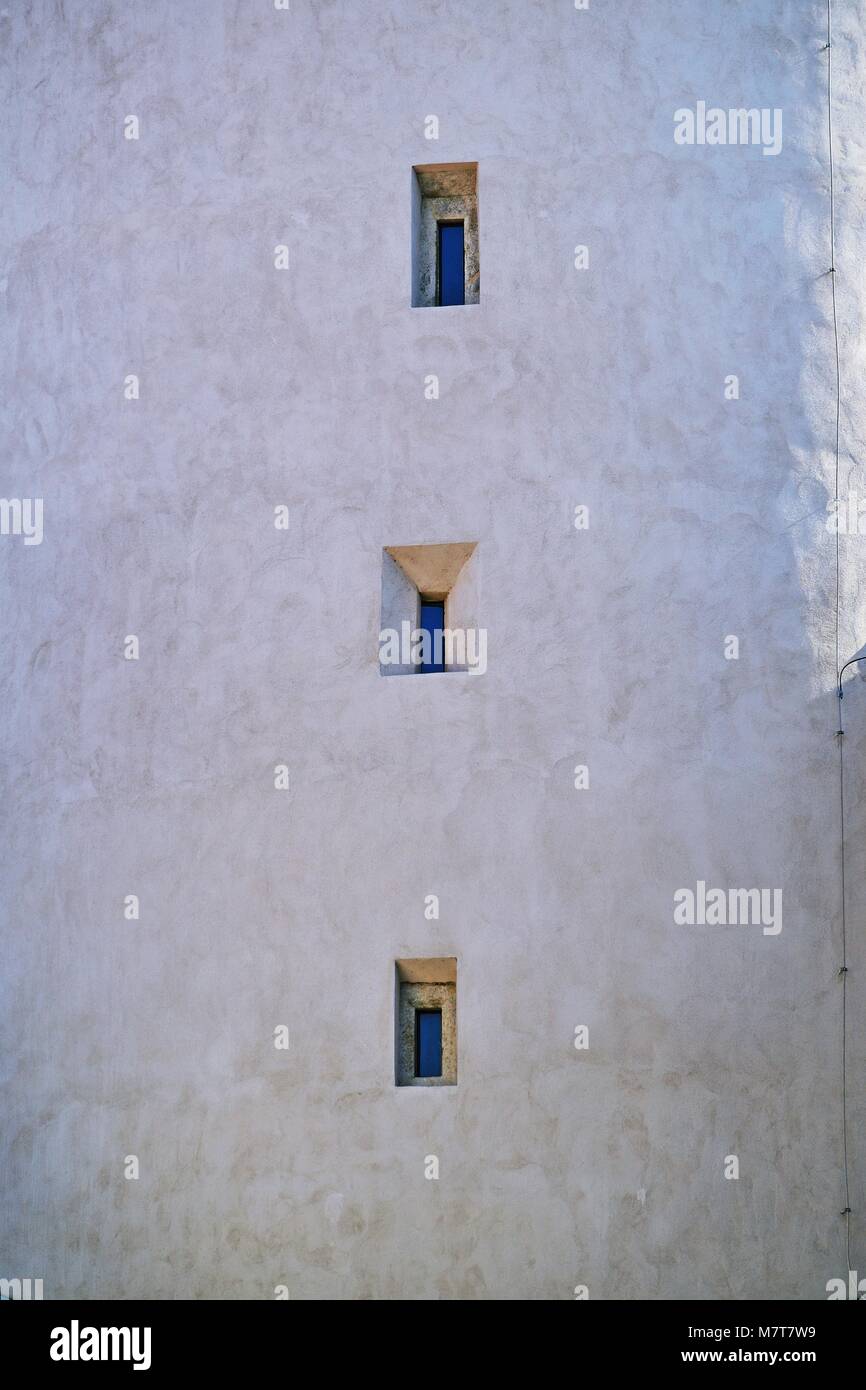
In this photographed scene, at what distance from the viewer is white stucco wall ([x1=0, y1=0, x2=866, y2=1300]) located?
37.6 feet

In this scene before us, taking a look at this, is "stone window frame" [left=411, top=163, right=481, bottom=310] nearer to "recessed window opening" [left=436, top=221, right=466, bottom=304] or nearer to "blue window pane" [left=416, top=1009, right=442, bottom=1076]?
"recessed window opening" [left=436, top=221, right=466, bottom=304]

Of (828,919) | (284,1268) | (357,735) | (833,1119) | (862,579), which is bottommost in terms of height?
(284,1268)

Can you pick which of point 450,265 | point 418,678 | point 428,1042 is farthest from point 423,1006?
point 450,265

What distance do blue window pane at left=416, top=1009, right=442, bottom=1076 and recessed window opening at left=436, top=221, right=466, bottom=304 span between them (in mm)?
4091

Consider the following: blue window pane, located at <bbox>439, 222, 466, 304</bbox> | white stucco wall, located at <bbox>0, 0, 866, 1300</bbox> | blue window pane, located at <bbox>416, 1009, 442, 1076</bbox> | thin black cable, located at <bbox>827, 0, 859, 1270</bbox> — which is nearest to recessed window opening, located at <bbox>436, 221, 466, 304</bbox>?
blue window pane, located at <bbox>439, 222, 466, 304</bbox>

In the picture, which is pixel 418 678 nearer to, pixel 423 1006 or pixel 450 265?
pixel 423 1006

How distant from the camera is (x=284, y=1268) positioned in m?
11.4

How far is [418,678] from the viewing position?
12.1m

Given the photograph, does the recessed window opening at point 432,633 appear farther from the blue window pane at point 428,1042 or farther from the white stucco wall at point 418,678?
the blue window pane at point 428,1042

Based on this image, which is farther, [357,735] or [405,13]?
[405,13]

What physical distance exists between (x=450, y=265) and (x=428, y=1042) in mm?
4478

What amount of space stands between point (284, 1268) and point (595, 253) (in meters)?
5.80

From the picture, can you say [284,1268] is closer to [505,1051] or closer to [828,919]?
[505,1051]

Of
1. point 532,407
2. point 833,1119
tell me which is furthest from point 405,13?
point 833,1119
